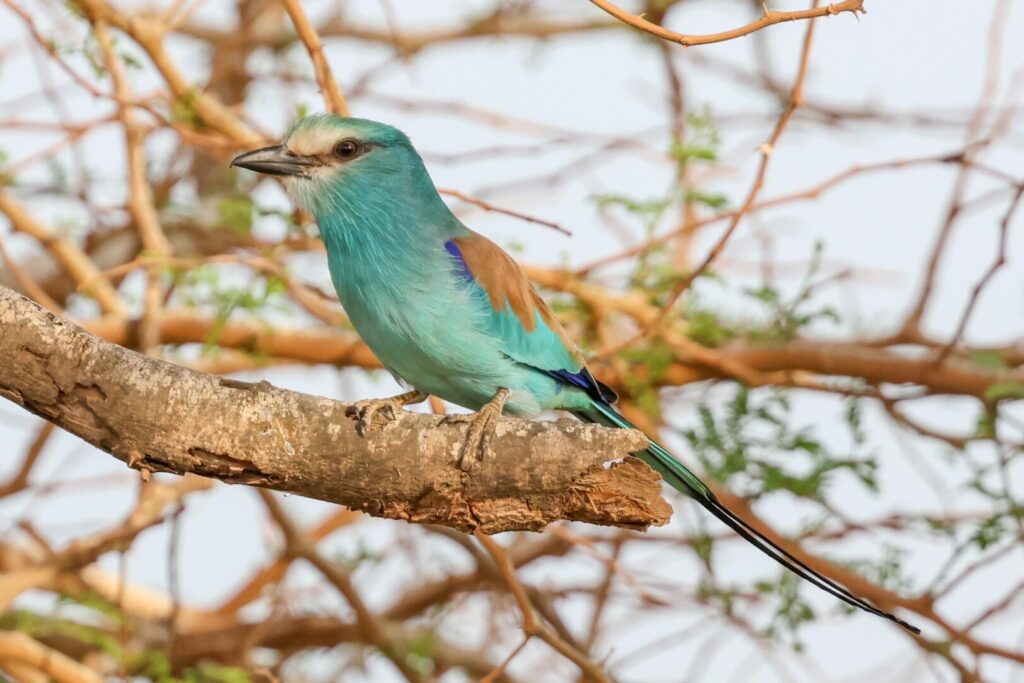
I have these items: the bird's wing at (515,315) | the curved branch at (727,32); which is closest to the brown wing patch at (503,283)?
the bird's wing at (515,315)

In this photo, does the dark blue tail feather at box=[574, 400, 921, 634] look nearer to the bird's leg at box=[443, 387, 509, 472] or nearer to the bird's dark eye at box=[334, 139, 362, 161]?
the bird's leg at box=[443, 387, 509, 472]

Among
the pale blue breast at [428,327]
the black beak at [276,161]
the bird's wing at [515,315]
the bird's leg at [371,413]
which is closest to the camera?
the bird's leg at [371,413]

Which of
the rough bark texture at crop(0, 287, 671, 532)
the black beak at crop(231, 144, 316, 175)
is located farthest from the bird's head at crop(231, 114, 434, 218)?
the rough bark texture at crop(0, 287, 671, 532)

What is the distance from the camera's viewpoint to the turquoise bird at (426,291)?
291 cm

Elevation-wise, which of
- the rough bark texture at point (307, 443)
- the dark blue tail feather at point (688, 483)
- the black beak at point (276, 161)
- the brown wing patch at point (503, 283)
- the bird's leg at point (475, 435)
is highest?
the black beak at point (276, 161)

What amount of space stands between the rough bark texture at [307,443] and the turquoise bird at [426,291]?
0.27m

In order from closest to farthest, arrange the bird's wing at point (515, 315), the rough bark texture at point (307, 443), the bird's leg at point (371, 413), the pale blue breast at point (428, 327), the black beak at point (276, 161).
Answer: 1. the rough bark texture at point (307, 443)
2. the bird's leg at point (371, 413)
3. the pale blue breast at point (428, 327)
4. the bird's wing at point (515, 315)
5. the black beak at point (276, 161)

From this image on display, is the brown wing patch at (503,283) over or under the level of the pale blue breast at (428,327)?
over

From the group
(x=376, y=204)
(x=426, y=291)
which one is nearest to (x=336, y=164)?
(x=376, y=204)

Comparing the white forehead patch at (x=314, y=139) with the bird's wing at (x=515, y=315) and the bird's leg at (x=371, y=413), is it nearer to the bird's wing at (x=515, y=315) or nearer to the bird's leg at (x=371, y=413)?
the bird's wing at (x=515, y=315)

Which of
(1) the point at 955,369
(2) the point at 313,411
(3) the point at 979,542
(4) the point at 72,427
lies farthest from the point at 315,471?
(1) the point at 955,369

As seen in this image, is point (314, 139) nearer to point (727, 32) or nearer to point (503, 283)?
point (503, 283)

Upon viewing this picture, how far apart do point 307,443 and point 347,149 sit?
0.99 metres

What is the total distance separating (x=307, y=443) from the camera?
2432mm
